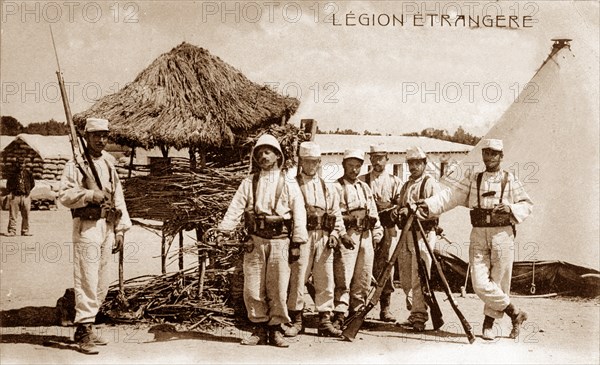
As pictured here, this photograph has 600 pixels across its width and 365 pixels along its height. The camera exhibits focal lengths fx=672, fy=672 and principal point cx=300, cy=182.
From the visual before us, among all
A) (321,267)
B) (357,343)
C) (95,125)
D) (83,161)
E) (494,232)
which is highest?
(95,125)

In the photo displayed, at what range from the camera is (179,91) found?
720 cm

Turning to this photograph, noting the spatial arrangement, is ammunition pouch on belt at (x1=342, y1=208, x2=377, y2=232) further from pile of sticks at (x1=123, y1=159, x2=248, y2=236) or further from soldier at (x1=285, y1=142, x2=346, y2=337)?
pile of sticks at (x1=123, y1=159, x2=248, y2=236)

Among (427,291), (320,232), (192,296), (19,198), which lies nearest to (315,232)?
(320,232)

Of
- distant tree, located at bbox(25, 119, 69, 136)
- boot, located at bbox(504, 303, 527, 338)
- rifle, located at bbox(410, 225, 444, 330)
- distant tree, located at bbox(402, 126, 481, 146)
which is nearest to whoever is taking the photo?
boot, located at bbox(504, 303, 527, 338)

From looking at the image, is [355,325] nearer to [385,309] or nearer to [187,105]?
[385,309]

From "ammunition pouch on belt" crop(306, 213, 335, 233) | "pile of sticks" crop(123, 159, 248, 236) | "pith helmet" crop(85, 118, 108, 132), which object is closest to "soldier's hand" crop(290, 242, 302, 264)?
"ammunition pouch on belt" crop(306, 213, 335, 233)

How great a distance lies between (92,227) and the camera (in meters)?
6.19

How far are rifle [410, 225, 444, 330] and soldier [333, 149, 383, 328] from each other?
48cm

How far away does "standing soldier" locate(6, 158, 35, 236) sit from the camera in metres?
12.2

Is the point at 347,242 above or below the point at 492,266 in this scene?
above

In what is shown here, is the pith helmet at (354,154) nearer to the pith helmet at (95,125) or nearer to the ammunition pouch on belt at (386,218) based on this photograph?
the ammunition pouch on belt at (386,218)

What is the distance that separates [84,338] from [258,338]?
1.57m

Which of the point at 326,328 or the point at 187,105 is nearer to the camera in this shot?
the point at 326,328

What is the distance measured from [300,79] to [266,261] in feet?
8.52
